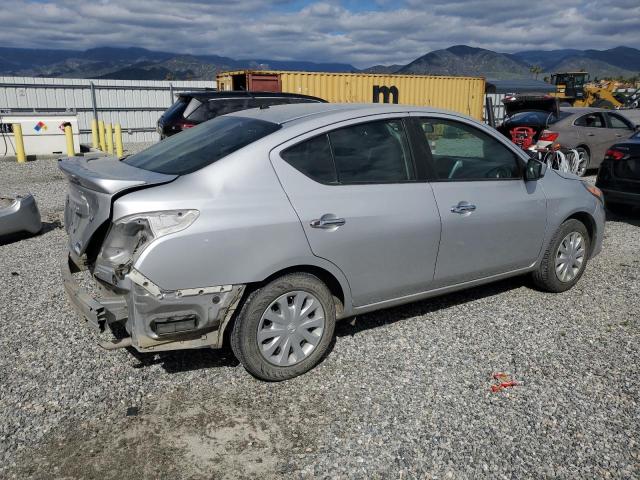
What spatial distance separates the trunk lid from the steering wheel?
2.52m

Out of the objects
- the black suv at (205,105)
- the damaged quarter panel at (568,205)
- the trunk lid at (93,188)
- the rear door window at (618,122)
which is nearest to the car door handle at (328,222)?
the trunk lid at (93,188)

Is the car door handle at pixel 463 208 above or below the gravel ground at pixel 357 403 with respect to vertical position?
above

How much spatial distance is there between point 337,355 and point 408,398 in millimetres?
698

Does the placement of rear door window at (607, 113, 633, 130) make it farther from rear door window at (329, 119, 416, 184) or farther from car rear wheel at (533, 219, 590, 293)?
rear door window at (329, 119, 416, 184)

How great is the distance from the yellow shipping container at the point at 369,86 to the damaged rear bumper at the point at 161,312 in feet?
55.8

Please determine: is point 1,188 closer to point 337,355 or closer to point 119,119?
point 337,355

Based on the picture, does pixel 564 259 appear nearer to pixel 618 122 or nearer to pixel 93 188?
pixel 93 188

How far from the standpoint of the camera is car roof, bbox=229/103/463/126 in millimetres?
3619

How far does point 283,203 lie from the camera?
3205 mm

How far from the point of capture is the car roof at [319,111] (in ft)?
11.9

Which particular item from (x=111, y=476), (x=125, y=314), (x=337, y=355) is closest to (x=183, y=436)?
(x=111, y=476)

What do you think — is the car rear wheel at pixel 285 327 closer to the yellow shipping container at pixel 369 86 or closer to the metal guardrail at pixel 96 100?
the yellow shipping container at pixel 369 86

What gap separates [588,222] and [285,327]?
3.37 metres

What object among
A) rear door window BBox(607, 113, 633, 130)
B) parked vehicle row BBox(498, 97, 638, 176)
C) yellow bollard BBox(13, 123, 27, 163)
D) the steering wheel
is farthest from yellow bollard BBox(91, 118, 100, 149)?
the steering wheel
